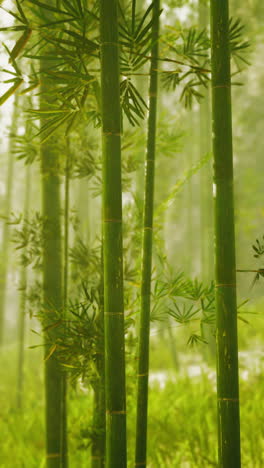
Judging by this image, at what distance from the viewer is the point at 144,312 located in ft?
6.08

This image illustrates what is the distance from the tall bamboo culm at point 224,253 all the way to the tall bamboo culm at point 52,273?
3.91 ft

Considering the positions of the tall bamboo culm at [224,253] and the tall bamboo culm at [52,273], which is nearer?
the tall bamboo culm at [224,253]

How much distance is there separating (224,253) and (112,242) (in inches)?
12.8

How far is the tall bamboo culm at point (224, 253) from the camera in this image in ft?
4.91

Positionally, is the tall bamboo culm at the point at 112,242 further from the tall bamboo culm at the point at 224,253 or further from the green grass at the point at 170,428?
the green grass at the point at 170,428

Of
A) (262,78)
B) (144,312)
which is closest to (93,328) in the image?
(144,312)

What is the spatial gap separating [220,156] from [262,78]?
11.7 metres

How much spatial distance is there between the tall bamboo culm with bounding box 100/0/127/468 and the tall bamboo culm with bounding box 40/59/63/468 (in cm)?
106

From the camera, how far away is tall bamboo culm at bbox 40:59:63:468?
8.54 ft

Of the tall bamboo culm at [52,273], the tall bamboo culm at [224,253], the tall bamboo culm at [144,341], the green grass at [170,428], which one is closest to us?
the tall bamboo culm at [224,253]

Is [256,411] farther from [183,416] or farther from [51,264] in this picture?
[51,264]

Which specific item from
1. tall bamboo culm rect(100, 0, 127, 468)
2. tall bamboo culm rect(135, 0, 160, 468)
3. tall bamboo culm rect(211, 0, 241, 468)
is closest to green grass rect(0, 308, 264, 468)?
tall bamboo culm rect(135, 0, 160, 468)

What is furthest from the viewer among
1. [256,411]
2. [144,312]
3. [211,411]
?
[211,411]

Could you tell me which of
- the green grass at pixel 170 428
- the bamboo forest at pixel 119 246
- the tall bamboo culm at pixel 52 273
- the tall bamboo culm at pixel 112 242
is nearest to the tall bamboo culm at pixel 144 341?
the bamboo forest at pixel 119 246
